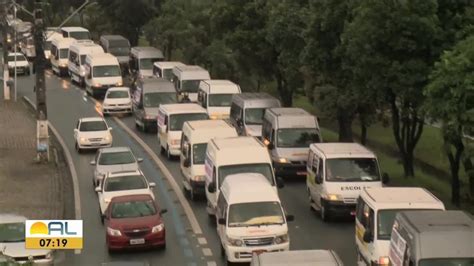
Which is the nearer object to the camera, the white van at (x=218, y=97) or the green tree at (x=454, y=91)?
the green tree at (x=454, y=91)

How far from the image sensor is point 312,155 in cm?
3259

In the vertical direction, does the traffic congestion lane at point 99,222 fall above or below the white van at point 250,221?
below

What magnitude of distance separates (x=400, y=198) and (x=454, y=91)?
4537 millimetres

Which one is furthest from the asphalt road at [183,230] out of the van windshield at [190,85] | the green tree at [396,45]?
the van windshield at [190,85]

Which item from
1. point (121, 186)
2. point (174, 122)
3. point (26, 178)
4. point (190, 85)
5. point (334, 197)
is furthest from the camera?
point (190, 85)

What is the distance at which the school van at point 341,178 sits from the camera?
30203mm

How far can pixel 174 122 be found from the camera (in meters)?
43.1

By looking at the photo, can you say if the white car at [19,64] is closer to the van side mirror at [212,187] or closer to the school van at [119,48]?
the school van at [119,48]

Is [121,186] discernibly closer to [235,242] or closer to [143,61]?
[235,242]

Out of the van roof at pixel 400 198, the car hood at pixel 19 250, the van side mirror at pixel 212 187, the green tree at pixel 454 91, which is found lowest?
the car hood at pixel 19 250

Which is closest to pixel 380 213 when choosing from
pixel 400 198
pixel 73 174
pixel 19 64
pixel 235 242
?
pixel 400 198

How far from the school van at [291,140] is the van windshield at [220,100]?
1126 cm

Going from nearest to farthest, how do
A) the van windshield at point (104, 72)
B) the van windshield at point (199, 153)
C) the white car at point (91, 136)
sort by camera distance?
the van windshield at point (199, 153) → the white car at point (91, 136) → the van windshield at point (104, 72)

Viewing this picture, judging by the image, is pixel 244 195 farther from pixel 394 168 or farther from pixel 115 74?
pixel 115 74
